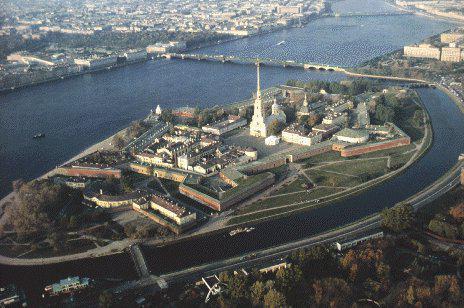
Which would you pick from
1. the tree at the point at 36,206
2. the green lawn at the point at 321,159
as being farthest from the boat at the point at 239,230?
the tree at the point at 36,206

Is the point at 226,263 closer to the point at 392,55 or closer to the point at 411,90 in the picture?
the point at 411,90

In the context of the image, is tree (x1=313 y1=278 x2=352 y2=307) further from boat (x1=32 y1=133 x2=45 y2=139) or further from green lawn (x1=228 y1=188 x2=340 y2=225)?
boat (x1=32 y1=133 x2=45 y2=139)

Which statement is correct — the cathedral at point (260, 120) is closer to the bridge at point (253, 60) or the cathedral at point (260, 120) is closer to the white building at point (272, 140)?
the white building at point (272, 140)

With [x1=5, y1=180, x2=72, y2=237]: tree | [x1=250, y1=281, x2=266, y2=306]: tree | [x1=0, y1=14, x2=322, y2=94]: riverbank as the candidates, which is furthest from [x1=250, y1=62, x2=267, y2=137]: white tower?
[x1=0, y1=14, x2=322, y2=94]: riverbank

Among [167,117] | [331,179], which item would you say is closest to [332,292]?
[331,179]

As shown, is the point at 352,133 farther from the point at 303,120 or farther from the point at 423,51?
the point at 423,51

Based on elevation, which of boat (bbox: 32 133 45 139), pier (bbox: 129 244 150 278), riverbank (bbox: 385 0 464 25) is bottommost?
riverbank (bbox: 385 0 464 25)

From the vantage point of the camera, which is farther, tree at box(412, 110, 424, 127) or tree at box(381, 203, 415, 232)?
tree at box(412, 110, 424, 127)
